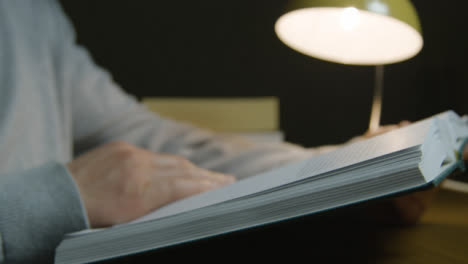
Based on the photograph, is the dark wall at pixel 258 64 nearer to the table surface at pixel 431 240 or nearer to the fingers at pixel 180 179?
the table surface at pixel 431 240

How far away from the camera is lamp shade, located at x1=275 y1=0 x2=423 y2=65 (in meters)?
0.60

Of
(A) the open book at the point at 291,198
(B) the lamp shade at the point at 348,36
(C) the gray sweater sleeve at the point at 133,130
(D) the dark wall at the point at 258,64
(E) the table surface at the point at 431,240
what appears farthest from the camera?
(D) the dark wall at the point at 258,64

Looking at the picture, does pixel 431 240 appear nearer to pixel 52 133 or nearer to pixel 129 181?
pixel 129 181

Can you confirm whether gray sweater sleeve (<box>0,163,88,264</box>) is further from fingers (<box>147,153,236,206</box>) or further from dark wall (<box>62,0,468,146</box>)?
dark wall (<box>62,0,468,146</box>)

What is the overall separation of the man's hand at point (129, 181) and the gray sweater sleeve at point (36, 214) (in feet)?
0.13

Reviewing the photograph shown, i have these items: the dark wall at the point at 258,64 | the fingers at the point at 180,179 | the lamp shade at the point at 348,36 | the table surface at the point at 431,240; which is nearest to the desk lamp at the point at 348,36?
the lamp shade at the point at 348,36

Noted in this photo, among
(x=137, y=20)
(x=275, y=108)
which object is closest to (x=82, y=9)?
(x=137, y=20)

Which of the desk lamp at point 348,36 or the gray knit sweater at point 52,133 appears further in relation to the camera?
the desk lamp at point 348,36

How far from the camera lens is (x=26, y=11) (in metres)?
0.77

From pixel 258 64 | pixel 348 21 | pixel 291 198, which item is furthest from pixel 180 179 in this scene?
pixel 258 64

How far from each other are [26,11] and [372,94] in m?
1.20

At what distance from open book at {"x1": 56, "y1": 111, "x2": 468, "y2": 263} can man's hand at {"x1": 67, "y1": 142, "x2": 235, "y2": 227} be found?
0.24 ft

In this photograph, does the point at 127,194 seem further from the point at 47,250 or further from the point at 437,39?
the point at 437,39

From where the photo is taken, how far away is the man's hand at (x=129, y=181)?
34cm
